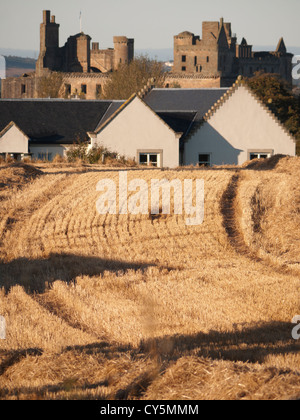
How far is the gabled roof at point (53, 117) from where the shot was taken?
46250 millimetres

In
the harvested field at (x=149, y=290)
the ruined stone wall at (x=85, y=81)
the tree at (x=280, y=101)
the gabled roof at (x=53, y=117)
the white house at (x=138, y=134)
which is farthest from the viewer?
the ruined stone wall at (x=85, y=81)

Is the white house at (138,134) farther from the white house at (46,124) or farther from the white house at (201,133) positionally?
the white house at (46,124)

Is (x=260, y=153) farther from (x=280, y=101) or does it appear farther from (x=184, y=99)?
(x=280, y=101)

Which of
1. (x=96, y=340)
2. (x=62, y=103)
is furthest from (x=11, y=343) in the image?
(x=62, y=103)

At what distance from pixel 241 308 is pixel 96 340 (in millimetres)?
2676

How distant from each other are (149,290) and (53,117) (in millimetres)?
36394

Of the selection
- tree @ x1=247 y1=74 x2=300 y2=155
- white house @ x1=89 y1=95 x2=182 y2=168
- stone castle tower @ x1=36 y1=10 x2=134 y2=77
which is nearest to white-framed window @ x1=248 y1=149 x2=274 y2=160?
white house @ x1=89 y1=95 x2=182 y2=168

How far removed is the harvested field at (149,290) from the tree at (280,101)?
135 ft

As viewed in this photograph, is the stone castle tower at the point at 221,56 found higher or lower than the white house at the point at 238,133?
higher

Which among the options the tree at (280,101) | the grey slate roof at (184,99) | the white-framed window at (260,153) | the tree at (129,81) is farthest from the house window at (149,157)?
Answer: the tree at (129,81)

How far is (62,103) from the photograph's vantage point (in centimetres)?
4900

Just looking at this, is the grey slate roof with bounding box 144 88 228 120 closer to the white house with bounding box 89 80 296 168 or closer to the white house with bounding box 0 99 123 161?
the white house with bounding box 89 80 296 168

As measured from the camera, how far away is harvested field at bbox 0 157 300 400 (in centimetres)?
767

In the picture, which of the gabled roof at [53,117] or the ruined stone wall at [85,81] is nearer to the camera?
the gabled roof at [53,117]
